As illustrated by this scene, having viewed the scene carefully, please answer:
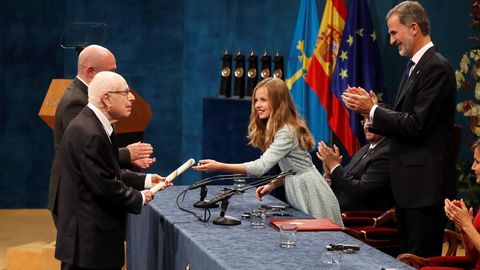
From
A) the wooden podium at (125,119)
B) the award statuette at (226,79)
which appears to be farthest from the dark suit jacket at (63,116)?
the award statuette at (226,79)

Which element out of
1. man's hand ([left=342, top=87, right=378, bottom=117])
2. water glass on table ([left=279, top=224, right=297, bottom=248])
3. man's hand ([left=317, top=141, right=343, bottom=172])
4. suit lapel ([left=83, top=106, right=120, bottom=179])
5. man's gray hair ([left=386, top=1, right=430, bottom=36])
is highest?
man's gray hair ([left=386, top=1, right=430, bottom=36])

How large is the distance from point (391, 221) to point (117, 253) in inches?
89.0

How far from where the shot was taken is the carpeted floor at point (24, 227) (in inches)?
340

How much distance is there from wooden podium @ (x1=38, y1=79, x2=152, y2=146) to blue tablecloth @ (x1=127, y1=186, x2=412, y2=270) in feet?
5.21

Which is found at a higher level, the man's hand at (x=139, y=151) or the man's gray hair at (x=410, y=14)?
the man's gray hair at (x=410, y=14)

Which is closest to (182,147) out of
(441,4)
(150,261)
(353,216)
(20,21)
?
(20,21)

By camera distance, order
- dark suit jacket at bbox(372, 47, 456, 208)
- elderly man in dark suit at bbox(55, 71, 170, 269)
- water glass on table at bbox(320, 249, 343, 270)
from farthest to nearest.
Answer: dark suit jacket at bbox(372, 47, 456, 208), elderly man in dark suit at bbox(55, 71, 170, 269), water glass on table at bbox(320, 249, 343, 270)

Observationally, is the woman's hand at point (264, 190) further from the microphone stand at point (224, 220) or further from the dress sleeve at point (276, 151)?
the microphone stand at point (224, 220)

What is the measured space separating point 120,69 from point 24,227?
1.99 m

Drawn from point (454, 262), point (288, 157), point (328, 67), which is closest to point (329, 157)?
point (288, 157)

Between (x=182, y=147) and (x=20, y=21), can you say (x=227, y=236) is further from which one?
(x=20, y=21)

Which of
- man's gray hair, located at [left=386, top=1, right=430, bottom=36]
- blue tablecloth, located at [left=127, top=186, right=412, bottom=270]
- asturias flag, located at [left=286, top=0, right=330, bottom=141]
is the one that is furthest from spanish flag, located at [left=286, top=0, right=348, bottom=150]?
man's gray hair, located at [left=386, top=1, right=430, bottom=36]

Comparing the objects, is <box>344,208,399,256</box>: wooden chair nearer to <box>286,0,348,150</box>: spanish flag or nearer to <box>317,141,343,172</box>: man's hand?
<box>317,141,343,172</box>: man's hand

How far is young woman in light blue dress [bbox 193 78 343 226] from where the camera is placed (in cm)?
523
